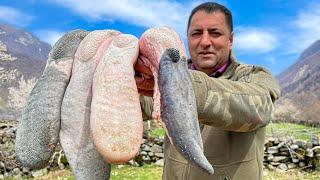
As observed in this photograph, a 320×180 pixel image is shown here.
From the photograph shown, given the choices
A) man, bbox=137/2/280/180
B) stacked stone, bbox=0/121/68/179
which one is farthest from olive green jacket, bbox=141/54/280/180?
stacked stone, bbox=0/121/68/179

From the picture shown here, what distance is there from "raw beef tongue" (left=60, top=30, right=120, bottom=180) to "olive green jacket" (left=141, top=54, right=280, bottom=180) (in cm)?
41

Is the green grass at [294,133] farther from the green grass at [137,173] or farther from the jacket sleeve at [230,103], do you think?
the jacket sleeve at [230,103]

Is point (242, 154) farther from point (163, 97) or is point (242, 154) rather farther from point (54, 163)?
point (54, 163)

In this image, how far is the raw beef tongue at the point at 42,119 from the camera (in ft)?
5.17

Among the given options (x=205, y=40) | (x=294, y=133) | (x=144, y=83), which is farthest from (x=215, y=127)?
(x=294, y=133)

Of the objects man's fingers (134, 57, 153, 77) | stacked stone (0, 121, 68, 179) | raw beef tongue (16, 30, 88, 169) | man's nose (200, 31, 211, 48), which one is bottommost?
stacked stone (0, 121, 68, 179)

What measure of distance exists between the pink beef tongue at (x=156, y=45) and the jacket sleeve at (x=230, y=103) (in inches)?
9.5

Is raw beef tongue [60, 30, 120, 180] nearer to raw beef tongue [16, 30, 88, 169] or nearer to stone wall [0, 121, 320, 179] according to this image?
raw beef tongue [16, 30, 88, 169]

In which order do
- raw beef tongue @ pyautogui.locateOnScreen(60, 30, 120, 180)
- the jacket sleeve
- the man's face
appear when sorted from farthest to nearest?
the man's face → the jacket sleeve → raw beef tongue @ pyautogui.locateOnScreen(60, 30, 120, 180)

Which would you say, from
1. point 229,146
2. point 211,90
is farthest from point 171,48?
point 229,146

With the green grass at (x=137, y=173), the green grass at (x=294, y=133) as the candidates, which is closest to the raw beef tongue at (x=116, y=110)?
the green grass at (x=137, y=173)

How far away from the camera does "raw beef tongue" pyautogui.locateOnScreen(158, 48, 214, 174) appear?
1478 millimetres

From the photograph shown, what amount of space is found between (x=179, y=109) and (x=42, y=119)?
0.46 m

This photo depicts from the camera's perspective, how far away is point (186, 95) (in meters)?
1.55
